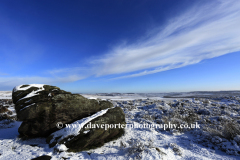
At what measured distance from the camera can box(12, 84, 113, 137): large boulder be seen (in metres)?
5.99

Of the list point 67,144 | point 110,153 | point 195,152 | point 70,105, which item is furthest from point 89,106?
point 195,152

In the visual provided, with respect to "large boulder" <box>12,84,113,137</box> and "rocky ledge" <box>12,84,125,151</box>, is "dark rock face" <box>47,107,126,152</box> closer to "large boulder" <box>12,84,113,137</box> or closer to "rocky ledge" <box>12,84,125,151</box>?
"rocky ledge" <box>12,84,125,151</box>

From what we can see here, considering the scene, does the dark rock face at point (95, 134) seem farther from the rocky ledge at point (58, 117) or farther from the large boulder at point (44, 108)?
the large boulder at point (44, 108)

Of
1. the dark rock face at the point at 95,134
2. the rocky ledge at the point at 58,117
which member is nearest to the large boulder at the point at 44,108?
the rocky ledge at the point at 58,117

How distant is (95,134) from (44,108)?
318 centimetres

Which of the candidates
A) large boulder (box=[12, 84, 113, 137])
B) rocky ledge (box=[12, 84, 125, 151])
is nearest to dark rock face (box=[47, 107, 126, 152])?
rocky ledge (box=[12, 84, 125, 151])

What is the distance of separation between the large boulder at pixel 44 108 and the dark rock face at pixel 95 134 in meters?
0.88

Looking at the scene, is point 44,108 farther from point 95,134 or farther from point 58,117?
point 95,134

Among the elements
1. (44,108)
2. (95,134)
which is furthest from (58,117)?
(95,134)

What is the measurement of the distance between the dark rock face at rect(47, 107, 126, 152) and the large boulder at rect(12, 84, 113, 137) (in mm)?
881

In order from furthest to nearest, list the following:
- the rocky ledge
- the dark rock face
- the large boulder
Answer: the large boulder, the rocky ledge, the dark rock face

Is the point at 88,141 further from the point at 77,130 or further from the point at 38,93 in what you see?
the point at 38,93

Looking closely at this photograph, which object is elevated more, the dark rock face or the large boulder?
the large boulder

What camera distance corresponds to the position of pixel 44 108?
6.10 m
